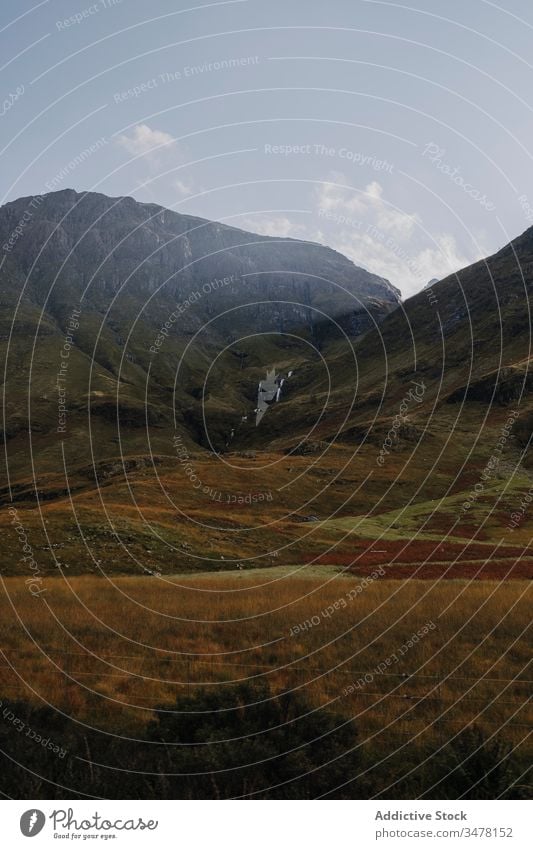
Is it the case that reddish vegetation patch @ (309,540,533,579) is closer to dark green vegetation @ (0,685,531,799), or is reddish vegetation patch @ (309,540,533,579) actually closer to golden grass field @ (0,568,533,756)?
golden grass field @ (0,568,533,756)

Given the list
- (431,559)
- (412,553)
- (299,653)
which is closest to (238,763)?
(299,653)

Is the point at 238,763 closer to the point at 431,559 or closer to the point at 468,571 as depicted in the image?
the point at 468,571

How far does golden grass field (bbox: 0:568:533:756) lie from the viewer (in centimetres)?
1188

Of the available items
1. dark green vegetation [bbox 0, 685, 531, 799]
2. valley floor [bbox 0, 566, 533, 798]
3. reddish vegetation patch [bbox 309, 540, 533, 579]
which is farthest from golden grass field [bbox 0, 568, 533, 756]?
reddish vegetation patch [bbox 309, 540, 533, 579]

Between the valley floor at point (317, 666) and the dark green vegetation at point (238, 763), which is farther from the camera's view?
the valley floor at point (317, 666)

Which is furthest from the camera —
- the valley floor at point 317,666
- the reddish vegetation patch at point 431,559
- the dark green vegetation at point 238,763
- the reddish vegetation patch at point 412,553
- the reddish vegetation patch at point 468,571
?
the reddish vegetation patch at point 412,553

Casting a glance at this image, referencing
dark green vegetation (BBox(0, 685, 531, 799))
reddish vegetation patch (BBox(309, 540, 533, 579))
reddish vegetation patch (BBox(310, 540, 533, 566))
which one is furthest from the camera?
reddish vegetation patch (BBox(310, 540, 533, 566))

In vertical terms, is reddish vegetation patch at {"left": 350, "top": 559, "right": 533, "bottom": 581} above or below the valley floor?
above

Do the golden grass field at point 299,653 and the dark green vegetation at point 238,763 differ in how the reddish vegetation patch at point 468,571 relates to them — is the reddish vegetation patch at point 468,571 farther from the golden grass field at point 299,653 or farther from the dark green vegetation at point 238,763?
the dark green vegetation at point 238,763

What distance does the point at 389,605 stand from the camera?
1903 cm

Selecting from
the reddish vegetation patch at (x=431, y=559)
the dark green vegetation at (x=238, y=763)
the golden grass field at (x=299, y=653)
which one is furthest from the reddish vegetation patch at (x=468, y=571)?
the dark green vegetation at (x=238, y=763)

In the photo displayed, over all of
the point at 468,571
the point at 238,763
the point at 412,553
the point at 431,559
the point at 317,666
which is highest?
the point at 468,571

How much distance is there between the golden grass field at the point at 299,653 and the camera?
468 inches

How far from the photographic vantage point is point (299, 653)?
49.3ft
